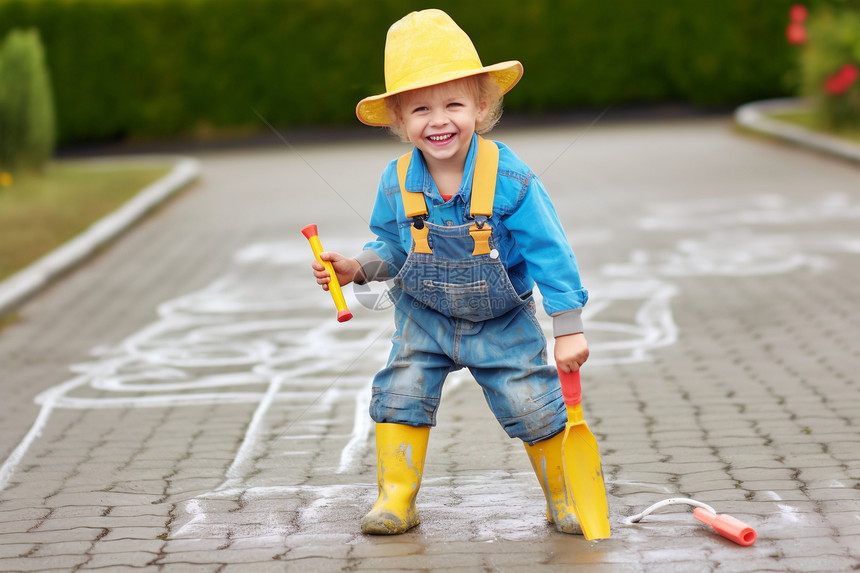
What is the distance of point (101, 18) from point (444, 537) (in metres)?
19.5

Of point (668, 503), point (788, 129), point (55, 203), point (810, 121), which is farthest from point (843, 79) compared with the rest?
point (668, 503)

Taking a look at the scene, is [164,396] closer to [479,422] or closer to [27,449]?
[27,449]

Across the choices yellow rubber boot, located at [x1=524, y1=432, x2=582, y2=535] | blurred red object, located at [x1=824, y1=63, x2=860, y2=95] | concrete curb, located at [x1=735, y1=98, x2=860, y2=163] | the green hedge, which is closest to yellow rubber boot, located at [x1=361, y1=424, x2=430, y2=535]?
yellow rubber boot, located at [x1=524, y1=432, x2=582, y2=535]

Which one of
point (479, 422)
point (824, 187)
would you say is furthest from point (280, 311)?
point (824, 187)

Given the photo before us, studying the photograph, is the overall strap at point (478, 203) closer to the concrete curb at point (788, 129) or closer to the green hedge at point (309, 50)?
the concrete curb at point (788, 129)

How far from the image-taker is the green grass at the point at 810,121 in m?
15.8

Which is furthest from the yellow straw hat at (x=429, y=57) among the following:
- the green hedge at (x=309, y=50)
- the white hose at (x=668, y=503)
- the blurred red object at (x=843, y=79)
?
the green hedge at (x=309, y=50)

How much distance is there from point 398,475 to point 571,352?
63cm

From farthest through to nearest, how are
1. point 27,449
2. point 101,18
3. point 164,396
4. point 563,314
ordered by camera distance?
point 101,18 → point 164,396 → point 27,449 → point 563,314

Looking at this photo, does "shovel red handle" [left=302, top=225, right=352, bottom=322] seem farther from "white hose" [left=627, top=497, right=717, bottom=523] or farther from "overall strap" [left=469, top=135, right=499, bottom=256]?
"white hose" [left=627, top=497, right=717, bottom=523]

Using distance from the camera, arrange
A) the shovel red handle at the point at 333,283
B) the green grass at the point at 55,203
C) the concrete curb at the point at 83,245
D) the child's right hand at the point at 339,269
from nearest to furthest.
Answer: the shovel red handle at the point at 333,283 < the child's right hand at the point at 339,269 < the concrete curb at the point at 83,245 < the green grass at the point at 55,203

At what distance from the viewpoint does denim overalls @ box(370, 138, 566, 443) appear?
3520 millimetres

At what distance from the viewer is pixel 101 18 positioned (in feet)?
70.6

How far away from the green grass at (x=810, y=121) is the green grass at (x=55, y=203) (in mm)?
8518
